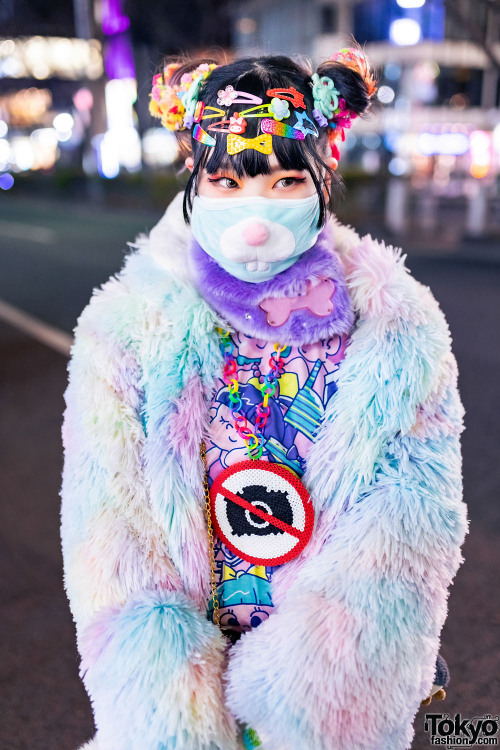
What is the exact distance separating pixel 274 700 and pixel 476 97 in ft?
135

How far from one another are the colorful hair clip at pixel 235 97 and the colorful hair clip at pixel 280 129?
5 cm

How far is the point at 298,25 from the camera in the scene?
34.8 meters

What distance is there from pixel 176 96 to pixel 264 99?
23cm

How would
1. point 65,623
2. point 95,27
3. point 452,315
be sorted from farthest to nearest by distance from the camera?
point 95,27 → point 452,315 → point 65,623

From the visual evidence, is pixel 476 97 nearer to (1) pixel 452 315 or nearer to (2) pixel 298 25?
(2) pixel 298 25

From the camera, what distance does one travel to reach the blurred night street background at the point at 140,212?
8.97ft

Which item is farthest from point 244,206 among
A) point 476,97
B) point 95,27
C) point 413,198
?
point 476,97

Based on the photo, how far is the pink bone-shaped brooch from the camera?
137cm

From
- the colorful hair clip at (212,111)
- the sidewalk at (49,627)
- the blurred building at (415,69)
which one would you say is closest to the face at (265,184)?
the colorful hair clip at (212,111)

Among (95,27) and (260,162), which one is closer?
(260,162)

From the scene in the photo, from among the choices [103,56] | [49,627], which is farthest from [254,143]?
[103,56]

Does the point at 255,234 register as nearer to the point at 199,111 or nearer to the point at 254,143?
the point at 254,143

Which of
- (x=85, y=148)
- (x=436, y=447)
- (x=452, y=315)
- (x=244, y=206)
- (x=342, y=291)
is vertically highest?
(x=244, y=206)

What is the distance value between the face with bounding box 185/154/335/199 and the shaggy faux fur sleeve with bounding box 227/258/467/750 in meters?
0.27
